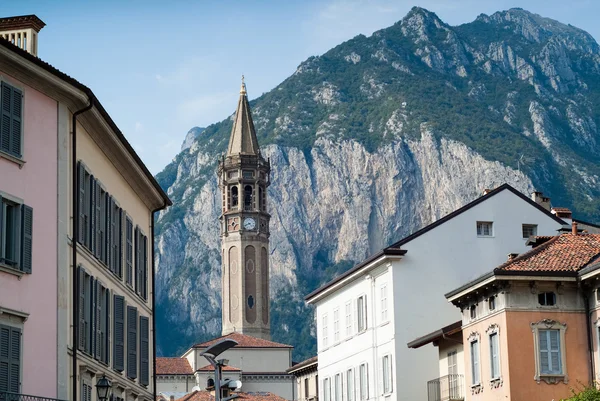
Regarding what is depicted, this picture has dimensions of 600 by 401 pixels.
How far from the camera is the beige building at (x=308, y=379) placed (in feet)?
257

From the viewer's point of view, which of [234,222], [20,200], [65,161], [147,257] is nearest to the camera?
[20,200]

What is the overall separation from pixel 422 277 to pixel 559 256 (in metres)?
15.1

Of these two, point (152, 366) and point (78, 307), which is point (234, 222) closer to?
point (152, 366)

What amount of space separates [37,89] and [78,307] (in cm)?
573

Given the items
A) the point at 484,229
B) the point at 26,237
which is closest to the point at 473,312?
the point at 484,229

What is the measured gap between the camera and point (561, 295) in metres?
43.1

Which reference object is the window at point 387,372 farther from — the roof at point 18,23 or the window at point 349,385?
the roof at point 18,23

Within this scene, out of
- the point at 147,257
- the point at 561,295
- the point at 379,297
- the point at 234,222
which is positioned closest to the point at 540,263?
the point at 561,295

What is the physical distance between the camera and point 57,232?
29.6m

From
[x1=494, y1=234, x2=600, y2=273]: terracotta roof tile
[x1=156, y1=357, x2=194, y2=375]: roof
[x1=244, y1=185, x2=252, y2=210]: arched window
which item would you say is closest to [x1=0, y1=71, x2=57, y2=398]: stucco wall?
[x1=494, y1=234, x2=600, y2=273]: terracotta roof tile

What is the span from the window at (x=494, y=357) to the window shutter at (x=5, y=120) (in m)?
21.5

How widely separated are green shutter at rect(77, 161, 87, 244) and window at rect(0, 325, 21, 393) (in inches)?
212

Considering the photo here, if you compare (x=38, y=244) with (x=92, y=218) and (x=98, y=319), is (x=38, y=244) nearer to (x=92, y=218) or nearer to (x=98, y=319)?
(x=92, y=218)

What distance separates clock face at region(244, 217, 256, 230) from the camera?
170 metres
